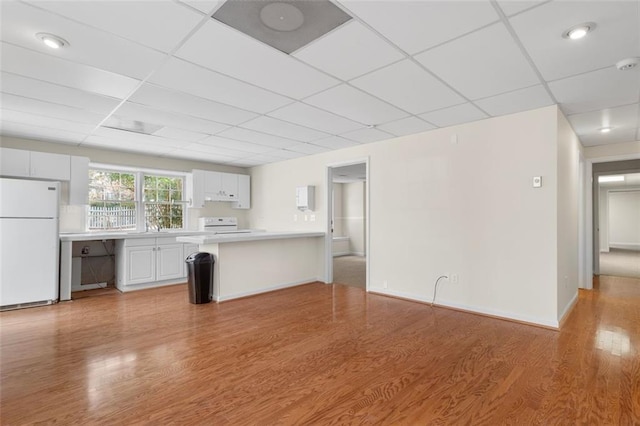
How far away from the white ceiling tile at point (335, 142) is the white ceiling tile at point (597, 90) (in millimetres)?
2697

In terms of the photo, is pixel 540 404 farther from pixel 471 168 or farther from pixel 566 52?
pixel 471 168

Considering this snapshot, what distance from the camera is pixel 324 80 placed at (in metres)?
2.88

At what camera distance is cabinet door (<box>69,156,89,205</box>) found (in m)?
5.08

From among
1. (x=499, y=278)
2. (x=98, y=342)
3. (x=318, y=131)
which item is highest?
(x=318, y=131)

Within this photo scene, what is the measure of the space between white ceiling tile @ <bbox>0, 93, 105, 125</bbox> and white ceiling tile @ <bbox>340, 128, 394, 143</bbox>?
3209 mm

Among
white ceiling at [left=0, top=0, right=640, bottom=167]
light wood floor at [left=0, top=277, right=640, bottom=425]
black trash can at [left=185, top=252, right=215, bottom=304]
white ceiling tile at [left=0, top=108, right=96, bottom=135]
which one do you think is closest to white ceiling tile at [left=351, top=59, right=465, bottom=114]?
white ceiling at [left=0, top=0, right=640, bottom=167]

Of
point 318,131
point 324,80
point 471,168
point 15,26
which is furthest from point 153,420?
point 471,168

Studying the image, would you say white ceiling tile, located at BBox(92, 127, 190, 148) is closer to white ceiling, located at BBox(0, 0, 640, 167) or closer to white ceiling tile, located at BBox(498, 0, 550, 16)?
white ceiling, located at BBox(0, 0, 640, 167)

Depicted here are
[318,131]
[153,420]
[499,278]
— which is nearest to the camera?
[153,420]

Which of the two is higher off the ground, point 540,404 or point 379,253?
point 379,253

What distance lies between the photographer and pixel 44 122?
408 centimetres

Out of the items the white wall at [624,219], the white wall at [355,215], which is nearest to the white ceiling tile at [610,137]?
the white wall at [355,215]

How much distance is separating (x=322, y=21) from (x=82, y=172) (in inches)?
197

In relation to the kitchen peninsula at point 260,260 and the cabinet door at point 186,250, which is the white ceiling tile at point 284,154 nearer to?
the kitchen peninsula at point 260,260
